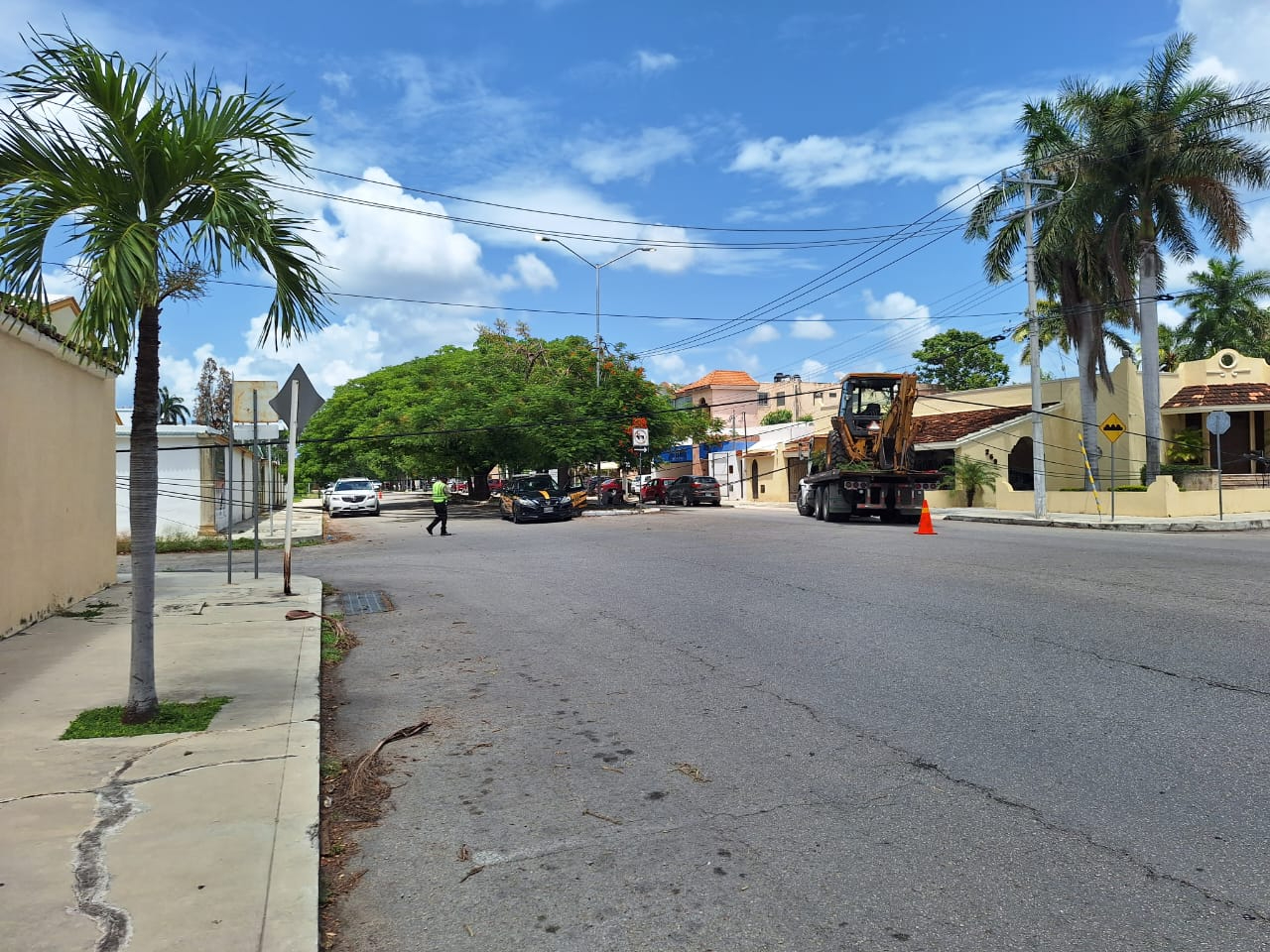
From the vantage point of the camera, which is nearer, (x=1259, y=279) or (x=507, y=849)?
(x=507, y=849)

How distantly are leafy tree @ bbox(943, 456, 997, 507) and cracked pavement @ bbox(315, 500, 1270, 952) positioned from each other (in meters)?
21.7

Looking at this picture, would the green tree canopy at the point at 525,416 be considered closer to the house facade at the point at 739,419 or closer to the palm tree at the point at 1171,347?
the house facade at the point at 739,419

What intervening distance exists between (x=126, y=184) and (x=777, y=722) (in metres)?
5.18

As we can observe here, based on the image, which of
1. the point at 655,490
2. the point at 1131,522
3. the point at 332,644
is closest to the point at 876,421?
the point at 1131,522

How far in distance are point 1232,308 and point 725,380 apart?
1888 inches

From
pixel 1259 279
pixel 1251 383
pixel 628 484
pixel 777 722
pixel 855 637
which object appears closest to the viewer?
pixel 777 722

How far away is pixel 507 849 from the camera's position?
13.5 ft

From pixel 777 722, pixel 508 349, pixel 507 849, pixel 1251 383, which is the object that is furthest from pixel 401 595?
pixel 508 349

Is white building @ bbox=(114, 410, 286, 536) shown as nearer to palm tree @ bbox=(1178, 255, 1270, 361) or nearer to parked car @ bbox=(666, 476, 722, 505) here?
parked car @ bbox=(666, 476, 722, 505)

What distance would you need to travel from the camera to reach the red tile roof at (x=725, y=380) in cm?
8594

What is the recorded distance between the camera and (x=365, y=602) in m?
12.3

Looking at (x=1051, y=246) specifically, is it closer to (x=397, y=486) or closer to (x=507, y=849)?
(x=507, y=849)

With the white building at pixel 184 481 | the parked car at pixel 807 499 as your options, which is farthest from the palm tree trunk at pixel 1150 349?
the white building at pixel 184 481

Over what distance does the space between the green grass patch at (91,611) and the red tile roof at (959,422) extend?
91.8 feet
